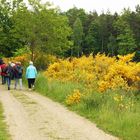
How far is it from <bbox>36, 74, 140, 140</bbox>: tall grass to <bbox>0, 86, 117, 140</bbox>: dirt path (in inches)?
15.0

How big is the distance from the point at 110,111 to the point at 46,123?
7.12 feet

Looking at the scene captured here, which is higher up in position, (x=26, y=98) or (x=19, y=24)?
(x=19, y=24)

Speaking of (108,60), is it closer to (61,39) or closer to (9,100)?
(9,100)

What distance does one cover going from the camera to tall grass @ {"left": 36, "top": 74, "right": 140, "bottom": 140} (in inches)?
508

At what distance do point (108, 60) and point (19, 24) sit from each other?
46.3 ft

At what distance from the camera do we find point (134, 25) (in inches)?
4146

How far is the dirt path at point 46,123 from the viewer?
12375 mm

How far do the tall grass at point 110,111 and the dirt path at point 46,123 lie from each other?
0.38 m

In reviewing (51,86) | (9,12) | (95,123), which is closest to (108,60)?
(51,86)

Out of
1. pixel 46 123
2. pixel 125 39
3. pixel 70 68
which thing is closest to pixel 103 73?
pixel 70 68

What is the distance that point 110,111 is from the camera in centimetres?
1502

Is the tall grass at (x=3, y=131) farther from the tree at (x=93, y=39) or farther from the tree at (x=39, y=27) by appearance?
the tree at (x=93, y=39)

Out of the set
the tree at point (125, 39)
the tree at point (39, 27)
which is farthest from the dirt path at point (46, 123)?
the tree at point (125, 39)

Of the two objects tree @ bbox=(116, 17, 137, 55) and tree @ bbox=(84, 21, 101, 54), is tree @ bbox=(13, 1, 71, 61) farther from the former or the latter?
tree @ bbox=(84, 21, 101, 54)
